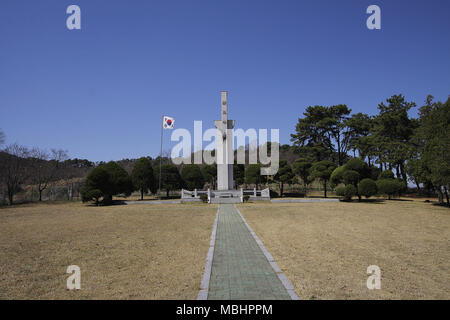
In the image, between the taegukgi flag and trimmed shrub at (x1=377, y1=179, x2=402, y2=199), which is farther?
the taegukgi flag

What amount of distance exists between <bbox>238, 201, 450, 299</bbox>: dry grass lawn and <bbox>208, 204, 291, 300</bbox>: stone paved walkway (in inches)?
16.1

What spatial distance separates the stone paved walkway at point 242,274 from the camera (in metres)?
4.88

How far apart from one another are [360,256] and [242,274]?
383cm

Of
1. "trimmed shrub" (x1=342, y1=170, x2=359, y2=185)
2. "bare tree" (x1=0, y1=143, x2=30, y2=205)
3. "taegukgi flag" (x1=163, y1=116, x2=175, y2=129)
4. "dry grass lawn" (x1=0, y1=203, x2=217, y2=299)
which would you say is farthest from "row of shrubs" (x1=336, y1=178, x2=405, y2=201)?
"bare tree" (x1=0, y1=143, x2=30, y2=205)

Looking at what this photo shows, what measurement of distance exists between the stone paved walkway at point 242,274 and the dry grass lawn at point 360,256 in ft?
1.34

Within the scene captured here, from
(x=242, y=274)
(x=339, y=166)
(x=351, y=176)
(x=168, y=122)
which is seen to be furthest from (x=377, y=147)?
(x=242, y=274)

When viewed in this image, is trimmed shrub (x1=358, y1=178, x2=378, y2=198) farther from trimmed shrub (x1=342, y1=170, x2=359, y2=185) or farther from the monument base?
the monument base

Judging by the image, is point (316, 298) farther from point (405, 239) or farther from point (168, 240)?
point (405, 239)

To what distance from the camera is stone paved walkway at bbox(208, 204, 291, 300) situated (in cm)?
488

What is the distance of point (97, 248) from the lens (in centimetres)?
877

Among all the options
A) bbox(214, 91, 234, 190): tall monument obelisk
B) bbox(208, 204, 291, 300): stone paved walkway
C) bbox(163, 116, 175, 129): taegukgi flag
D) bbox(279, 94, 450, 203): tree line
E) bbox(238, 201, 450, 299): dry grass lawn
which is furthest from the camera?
bbox(163, 116, 175, 129): taegukgi flag
